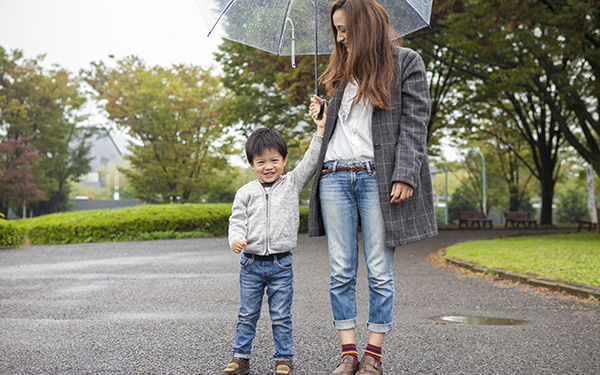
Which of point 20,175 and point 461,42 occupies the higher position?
point 461,42

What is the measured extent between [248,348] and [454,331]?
1.76 metres

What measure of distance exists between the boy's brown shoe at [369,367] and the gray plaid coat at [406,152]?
0.56m

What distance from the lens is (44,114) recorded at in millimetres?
24719

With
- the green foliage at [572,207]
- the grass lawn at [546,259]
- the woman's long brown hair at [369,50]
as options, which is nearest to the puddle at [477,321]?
the grass lawn at [546,259]

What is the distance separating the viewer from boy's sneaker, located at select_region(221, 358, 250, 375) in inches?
97.7

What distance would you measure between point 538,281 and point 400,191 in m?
4.19

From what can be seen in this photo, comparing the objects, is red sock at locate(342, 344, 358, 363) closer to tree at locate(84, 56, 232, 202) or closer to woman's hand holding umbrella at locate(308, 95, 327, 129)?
woman's hand holding umbrella at locate(308, 95, 327, 129)

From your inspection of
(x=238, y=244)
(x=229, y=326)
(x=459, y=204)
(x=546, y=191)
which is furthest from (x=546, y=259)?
(x=459, y=204)

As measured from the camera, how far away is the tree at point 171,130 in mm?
21828

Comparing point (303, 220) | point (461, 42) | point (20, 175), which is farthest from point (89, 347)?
point (20, 175)

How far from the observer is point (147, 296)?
529 centimetres

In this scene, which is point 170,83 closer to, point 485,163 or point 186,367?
point 485,163

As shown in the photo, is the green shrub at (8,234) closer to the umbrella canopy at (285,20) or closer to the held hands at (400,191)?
the umbrella canopy at (285,20)

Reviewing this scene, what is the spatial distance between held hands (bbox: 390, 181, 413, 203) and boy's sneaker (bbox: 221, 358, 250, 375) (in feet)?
3.67
